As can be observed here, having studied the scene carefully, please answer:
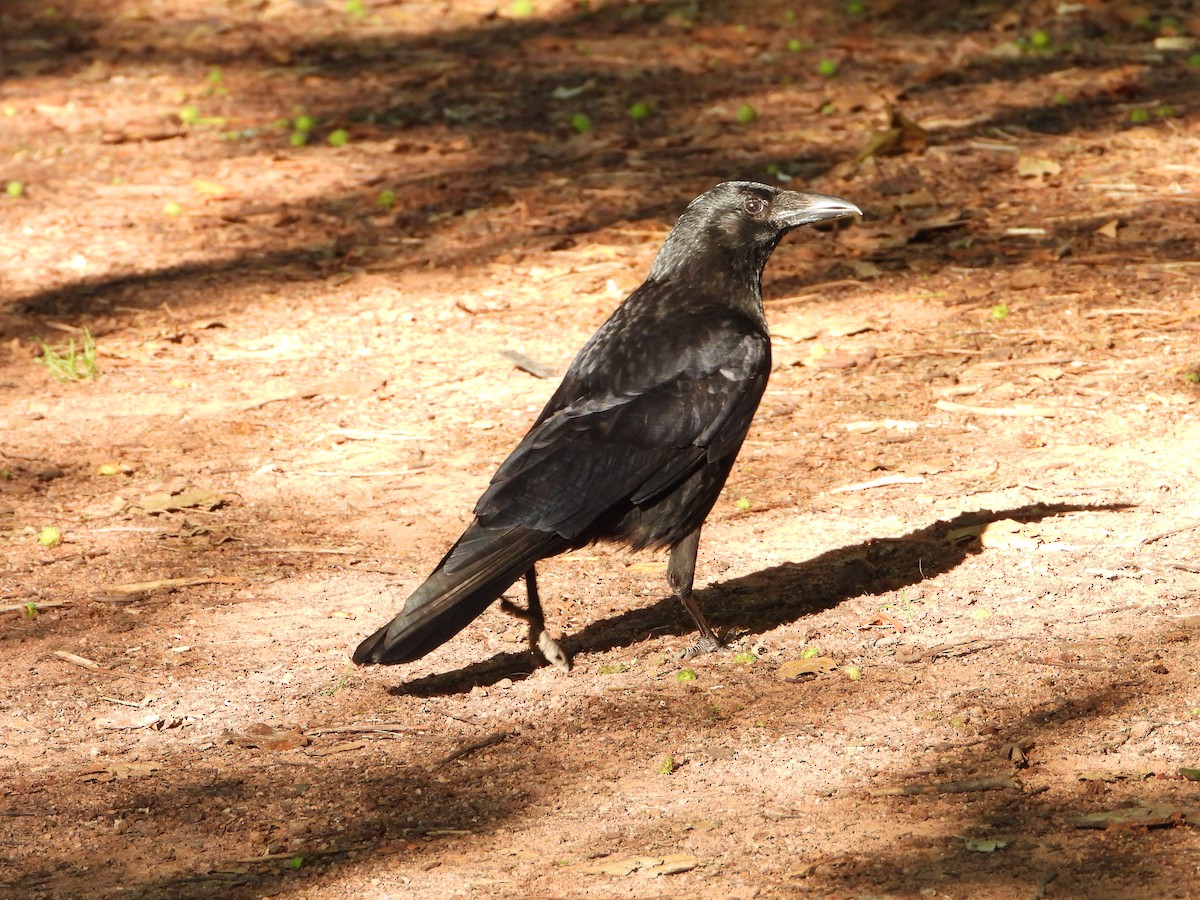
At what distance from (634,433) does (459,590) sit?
87 centimetres

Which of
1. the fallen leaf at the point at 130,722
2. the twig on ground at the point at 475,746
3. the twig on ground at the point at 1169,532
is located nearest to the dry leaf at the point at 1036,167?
the twig on ground at the point at 1169,532

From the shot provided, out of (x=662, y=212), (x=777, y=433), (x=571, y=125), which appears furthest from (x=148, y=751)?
(x=571, y=125)

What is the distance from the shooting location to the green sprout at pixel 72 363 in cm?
876

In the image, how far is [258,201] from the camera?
463 inches

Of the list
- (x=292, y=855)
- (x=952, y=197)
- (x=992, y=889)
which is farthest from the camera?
(x=952, y=197)

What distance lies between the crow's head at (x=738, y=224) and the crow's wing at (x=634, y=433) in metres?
0.36

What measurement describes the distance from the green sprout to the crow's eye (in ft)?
14.0

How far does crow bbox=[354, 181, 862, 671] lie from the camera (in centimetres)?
512

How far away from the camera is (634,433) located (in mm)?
5508

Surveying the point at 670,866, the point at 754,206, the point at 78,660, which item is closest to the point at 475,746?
the point at 670,866

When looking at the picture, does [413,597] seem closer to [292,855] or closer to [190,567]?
[292,855]

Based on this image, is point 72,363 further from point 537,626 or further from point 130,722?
point 537,626

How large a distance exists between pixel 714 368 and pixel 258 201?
684cm

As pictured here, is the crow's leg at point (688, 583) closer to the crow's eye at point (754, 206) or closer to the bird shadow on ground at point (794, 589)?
the bird shadow on ground at point (794, 589)
